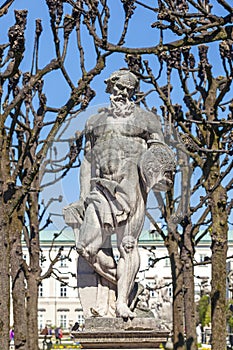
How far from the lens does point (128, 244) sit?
10.6m

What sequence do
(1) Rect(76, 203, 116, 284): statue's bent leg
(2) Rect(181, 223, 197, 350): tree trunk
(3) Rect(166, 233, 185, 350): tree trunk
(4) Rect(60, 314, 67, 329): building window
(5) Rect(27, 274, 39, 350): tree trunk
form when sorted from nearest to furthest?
(1) Rect(76, 203, 116, 284): statue's bent leg
(2) Rect(181, 223, 197, 350): tree trunk
(5) Rect(27, 274, 39, 350): tree trunk
(3) Rect(166, 233, 185, 350): tree trunk
(4) Rect(60, 314, 67, 329): building window

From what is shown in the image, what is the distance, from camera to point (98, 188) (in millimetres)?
10656

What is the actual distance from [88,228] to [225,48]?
7290 mm

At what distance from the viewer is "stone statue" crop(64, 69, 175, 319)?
10.5m

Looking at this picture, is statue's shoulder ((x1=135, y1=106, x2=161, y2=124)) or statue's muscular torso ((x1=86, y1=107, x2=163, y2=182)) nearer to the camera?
statue's muscular torso ((x1=86, y1=107, x2=163, y2=182))

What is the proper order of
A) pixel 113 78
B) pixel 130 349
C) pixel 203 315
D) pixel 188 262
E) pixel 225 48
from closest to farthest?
pixel 130 349
pixel 113 78
pixel 225 48
pixel 188 262
pixel 203 315

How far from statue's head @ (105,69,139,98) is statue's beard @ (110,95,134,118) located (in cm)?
10

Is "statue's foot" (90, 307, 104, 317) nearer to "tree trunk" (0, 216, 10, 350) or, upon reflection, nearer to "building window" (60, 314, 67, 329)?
"tree trunk" (0, 216, 10, 350)

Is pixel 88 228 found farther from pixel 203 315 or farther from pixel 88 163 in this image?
pixel 203 315

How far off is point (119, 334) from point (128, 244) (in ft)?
3.50

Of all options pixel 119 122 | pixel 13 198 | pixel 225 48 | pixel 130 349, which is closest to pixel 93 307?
pixel 130 349

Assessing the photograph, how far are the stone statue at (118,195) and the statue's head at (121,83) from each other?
0.73 ft

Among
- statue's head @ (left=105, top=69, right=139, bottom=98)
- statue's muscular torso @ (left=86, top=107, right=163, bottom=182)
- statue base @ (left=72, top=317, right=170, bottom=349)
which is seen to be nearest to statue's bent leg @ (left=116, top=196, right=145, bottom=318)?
statue base @ (left=72, top=317, right=170, bottom=349)

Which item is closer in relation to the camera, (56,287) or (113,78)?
(113,78)
